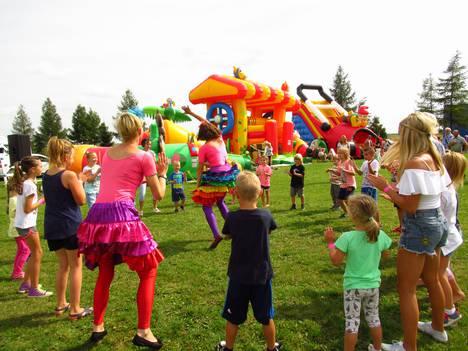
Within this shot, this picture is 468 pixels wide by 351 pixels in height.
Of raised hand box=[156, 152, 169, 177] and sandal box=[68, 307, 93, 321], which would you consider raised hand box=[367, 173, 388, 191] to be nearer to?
raised hand box=[156, 152, 169, 177]

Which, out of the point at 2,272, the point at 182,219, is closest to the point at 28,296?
the point at 2,272

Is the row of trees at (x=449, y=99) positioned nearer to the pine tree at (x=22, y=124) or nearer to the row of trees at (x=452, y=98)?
the row of trees at (x=452, y=98)

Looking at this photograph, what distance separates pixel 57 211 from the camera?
11.5ft

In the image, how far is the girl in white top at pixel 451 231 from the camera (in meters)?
3.35

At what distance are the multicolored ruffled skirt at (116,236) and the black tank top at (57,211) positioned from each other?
518mm

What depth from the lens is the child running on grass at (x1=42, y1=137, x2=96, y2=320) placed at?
11.3 ft

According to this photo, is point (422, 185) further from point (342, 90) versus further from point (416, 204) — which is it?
point (342, 90)

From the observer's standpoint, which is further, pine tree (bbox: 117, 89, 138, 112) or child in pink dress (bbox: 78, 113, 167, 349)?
pine tree (bbox: 117, 89, 138, 112)

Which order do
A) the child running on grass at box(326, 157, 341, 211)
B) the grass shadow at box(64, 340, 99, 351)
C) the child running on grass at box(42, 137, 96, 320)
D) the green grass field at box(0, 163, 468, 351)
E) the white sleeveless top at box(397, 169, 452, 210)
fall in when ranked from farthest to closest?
the child running on grass at box(326, 157, 341, 211) < the child running on grass at box(42, 137, 96, 320) < the green grass field at box(0, 163, 468, 351) < the grass shadow at box(64, 340, 99, 351) < the white sleeveless top at box(397, 169, 452, 210)

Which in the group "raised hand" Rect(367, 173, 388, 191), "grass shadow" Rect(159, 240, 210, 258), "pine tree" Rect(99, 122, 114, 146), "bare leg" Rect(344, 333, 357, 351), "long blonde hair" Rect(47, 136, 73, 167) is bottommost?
"grass shadow" Rect(159, 240, 210, 258)

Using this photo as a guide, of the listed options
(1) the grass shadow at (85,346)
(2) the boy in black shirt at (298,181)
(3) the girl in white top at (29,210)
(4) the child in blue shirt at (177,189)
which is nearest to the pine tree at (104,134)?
(4) the child in blue shirt at (177,189)

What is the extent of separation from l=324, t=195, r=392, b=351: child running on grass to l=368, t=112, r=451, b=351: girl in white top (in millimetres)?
224

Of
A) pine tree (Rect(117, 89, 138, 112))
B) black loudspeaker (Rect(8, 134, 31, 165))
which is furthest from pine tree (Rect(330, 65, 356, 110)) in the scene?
black loudspeaker (Rect(8, 134, 31, 165))

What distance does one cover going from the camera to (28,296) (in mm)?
4301
